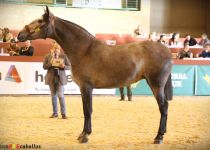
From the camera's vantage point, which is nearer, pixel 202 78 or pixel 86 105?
pixel 86 105

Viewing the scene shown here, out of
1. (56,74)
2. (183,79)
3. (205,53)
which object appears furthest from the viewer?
(205,53)

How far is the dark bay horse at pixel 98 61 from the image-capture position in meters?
6.49

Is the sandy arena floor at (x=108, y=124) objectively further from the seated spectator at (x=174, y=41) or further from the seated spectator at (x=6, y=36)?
the seated spectator at (x=174, y=41)

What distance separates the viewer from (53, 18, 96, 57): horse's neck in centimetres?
662

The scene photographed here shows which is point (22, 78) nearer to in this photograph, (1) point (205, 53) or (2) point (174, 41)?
(2) point (174, 41)

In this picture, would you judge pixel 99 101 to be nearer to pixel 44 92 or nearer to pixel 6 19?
pixel 44 92

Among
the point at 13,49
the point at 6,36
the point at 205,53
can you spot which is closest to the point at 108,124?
the point at 13,49

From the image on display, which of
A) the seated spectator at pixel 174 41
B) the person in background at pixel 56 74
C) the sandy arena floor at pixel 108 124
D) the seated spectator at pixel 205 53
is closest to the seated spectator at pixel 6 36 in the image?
the sandy arena floor at pixel 108 124

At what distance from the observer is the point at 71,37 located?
21.9 ft

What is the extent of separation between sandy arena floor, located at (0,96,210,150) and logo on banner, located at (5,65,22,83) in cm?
61

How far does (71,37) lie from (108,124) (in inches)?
96.1

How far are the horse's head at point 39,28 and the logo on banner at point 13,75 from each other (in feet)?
20.9

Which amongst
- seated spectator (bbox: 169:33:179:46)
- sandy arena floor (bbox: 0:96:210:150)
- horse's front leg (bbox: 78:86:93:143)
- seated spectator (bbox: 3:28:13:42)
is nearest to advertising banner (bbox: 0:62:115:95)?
sandy arena floor (bbox: 0:96:210:150)

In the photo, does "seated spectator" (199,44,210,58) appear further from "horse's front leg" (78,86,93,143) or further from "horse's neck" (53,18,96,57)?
"horse's front leg" (78,86,93,143)
